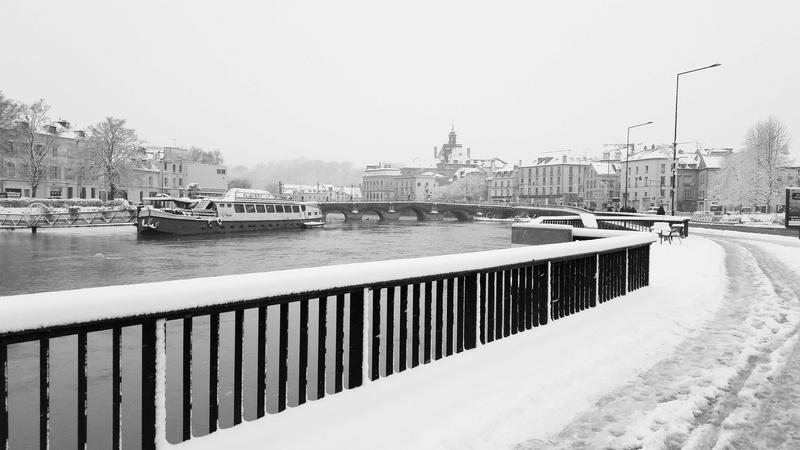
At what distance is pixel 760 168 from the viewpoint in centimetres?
6625

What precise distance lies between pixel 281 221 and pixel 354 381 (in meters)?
62.2

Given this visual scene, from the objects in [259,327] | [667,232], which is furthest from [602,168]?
[259,327]

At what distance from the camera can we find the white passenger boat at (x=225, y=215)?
51.7 m

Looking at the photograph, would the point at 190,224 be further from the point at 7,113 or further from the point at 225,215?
the point at 7,113

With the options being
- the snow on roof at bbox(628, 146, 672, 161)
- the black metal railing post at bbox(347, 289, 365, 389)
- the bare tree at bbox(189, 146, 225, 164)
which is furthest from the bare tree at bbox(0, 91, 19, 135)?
the snow on roof at bbox(628, 146, 672, 161)

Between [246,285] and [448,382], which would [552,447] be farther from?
[246,285]

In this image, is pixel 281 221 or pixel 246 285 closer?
pixel 246 285

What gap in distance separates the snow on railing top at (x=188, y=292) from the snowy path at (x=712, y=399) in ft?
5.54

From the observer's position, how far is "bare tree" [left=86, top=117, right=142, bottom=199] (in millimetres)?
73938

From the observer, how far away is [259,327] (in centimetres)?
406

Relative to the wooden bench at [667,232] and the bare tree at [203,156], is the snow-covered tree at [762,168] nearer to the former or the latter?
the wooden bench at [667,232]

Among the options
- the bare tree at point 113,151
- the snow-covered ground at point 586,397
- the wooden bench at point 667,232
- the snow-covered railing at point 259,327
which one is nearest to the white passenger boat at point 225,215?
the bare tree at point 113,151

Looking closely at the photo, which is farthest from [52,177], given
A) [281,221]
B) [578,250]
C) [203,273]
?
[578,250]

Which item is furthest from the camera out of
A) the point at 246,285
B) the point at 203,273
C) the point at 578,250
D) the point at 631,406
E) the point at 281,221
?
the point at 281,221
